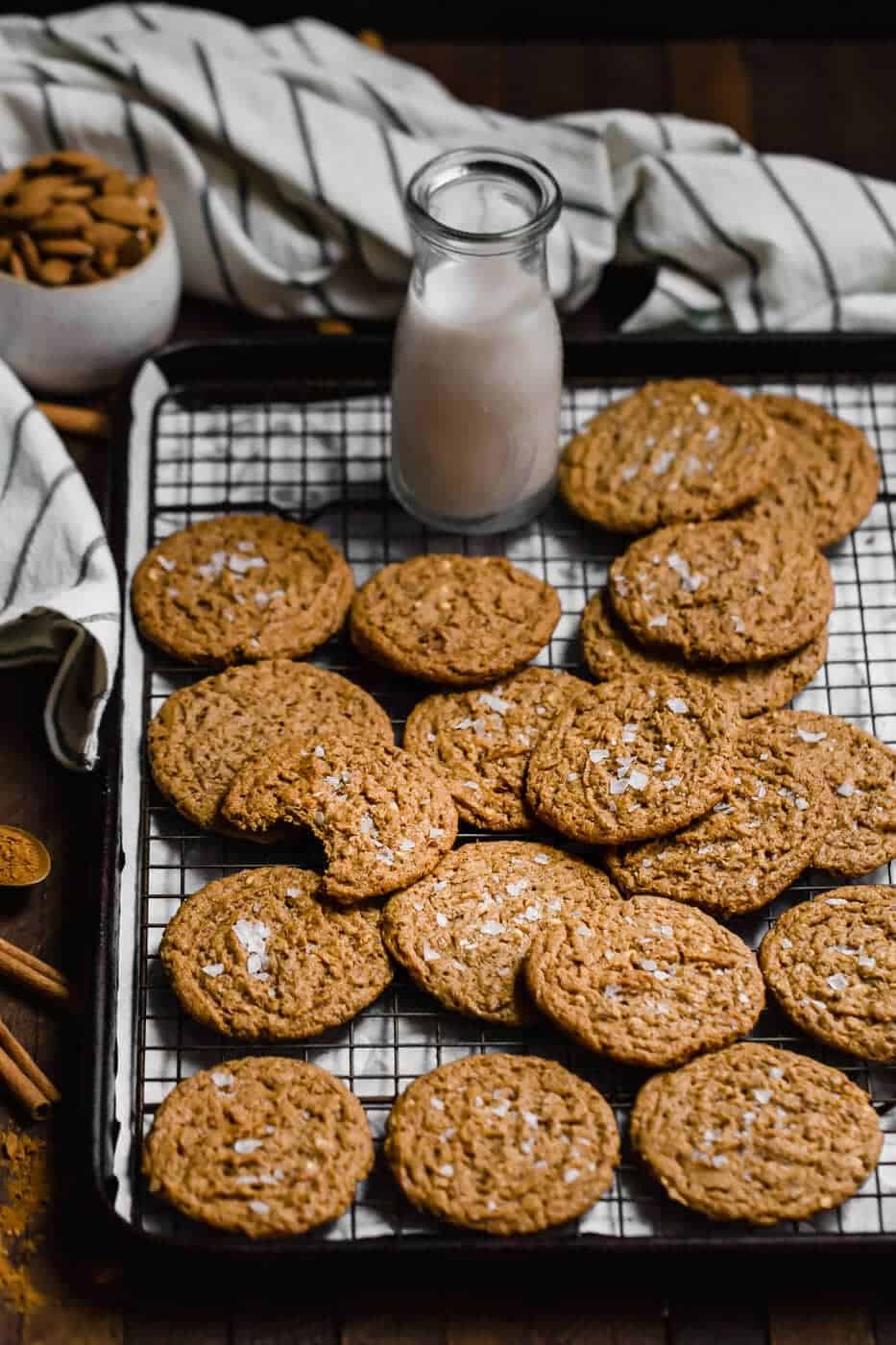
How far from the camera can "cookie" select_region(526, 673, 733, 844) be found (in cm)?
175

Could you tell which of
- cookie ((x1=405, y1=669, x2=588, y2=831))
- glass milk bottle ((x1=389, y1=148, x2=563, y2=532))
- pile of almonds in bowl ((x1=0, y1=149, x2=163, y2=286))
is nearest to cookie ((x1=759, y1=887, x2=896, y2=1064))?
cookie ((x1=405, y1=669, x2=588, y2=831))

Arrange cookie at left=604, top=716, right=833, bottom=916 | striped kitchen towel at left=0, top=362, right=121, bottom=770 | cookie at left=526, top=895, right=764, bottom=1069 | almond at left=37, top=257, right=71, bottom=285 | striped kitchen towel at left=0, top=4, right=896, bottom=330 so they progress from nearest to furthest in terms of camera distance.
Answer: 1. cookie at left=526, top=895, right=764, bottom=1069
2. cookie at left=604, top=716, right=833, bottom=916
3. striped kitchen towel at left=0, top=362, right=121, bottom=770
4. almond at left=37, top=257, right=71, bottom=285
5. striped kitchen towel at left=0, top=4, right=896, bottom=330

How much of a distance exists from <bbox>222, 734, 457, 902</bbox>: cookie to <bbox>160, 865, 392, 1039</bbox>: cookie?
0.04 meters

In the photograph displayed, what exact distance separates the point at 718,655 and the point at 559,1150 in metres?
0.62

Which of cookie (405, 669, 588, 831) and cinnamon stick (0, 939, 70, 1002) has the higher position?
cookie (405, 669, 588, 831)

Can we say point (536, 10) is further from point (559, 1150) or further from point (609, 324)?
point (559, 1150)

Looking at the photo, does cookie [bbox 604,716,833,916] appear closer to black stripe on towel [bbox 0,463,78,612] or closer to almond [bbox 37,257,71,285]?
black stripe on towel [bbox 0,463,78,612]

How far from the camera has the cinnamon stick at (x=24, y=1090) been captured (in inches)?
65.6

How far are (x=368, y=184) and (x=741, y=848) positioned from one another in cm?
113

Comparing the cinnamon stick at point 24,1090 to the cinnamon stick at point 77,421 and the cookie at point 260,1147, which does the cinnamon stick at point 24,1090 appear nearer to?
the cookie at point 260,1147

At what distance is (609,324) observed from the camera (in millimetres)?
2439

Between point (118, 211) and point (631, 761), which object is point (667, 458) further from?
point (118, 211)

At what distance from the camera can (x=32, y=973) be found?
175cm

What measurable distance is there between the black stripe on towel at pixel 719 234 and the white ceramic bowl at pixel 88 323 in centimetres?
72
